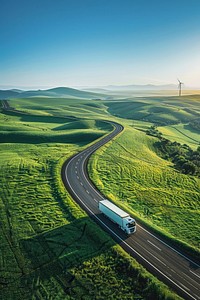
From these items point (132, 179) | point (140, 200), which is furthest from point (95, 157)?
point (140, 200)

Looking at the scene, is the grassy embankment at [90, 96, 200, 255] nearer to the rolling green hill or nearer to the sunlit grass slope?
the sunlit grass slope

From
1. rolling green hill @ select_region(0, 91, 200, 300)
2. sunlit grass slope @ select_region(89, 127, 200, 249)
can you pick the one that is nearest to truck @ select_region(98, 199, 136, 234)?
rolling green hill @ select_region(0, 91, 200, 300)

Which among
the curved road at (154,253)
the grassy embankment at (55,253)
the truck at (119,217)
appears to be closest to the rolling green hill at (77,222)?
the grassy embankment at (55,253)

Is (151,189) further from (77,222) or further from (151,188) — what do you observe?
(77,222)

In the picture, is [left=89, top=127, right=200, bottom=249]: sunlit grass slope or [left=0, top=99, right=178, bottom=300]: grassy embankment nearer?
[left=0, top=99, right=178, bottom=300]: grassy embankment

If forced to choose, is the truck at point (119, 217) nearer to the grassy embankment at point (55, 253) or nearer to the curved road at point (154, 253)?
the curved road at point (154, 253)
